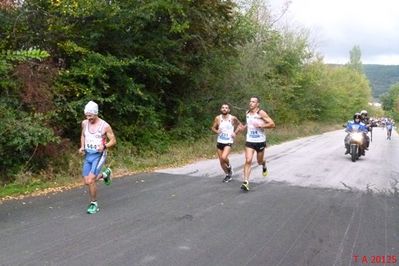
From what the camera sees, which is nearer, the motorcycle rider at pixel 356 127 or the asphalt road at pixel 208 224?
the asphalt road at pixel 208 224

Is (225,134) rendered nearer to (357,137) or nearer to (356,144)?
(356,144)

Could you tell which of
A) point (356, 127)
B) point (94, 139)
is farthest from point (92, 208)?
point (356, 127)

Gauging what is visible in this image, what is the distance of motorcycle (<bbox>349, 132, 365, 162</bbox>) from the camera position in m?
17.2

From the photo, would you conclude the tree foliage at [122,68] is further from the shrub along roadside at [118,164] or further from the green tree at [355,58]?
the green tree at [355,58]

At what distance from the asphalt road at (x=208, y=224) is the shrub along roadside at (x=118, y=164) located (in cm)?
84

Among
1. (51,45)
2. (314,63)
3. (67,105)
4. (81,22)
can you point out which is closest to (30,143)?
(67,105)

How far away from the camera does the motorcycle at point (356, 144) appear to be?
1717cm

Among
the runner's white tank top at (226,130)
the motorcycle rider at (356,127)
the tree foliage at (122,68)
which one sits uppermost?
the tree foliage at (122,68)

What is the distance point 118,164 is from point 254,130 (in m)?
4.85

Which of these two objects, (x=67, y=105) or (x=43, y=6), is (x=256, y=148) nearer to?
(x=67, y=105)

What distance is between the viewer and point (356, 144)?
17344mm

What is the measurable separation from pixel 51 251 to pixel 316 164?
1127 centimetres

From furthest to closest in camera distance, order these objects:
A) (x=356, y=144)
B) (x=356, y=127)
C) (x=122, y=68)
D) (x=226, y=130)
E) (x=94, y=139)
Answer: (x=356, y=127), (x=356, y=144), (x=122, y=68), (x=226, y=130), (x=94, y=139)

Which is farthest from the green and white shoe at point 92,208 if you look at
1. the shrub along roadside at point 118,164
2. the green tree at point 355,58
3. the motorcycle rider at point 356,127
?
the green tree at point 355,58
